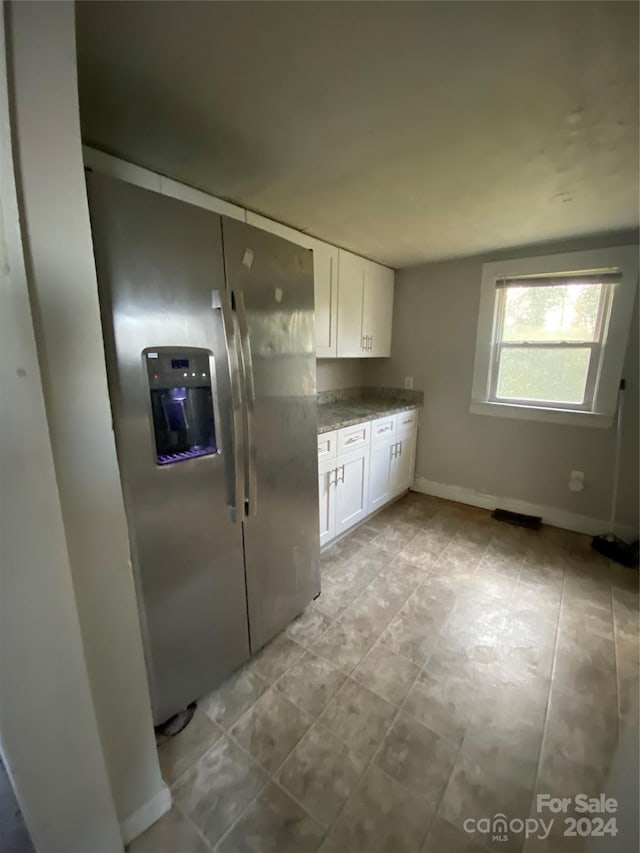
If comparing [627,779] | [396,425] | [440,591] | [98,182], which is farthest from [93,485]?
[396,425]

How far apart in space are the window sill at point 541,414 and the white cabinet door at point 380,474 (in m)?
0.86

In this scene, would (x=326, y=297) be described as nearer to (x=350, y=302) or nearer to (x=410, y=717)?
(x=350, y=302)

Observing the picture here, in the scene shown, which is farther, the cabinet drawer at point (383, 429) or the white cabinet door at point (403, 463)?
the white cabinet door at point (403, 463)

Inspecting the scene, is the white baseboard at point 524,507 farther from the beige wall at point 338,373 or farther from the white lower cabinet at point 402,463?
the beige wall at point 338,373

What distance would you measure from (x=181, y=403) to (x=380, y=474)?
2004 mm

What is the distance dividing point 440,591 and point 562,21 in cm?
232

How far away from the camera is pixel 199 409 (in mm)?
1203

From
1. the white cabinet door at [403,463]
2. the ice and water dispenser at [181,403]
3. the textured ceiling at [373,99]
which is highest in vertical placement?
the textured ceiling at [373,99]

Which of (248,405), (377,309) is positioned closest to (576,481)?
(377,309)

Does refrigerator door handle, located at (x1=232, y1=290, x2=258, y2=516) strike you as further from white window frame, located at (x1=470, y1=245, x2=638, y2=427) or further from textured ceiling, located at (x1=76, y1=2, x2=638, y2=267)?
white window frame, located at (x1=470, y1=245, x2=638, y2=427)

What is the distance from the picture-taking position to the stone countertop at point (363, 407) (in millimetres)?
2322

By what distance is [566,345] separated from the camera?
257 cm

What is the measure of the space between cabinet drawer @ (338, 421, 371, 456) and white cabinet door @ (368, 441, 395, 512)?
17cm

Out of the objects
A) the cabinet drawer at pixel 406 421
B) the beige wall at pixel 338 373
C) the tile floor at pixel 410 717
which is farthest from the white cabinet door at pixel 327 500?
the beige wall at pixel 338 373
